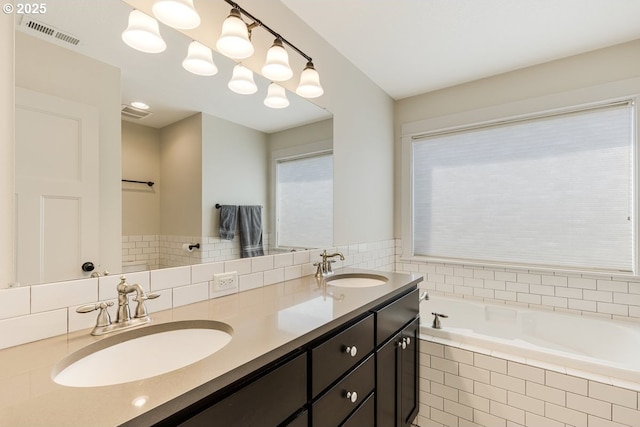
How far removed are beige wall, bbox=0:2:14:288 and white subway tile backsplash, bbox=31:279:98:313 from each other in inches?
3.1

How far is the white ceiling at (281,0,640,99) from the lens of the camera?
1.79 m

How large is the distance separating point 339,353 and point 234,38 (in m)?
1.38

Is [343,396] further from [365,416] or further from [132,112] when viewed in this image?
[132,112]

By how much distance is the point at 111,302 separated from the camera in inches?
39.1

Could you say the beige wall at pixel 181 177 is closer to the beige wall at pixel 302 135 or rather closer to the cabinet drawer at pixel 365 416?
the beige wall at pixel 302 135

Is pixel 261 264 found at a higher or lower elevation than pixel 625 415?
higher

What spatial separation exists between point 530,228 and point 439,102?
1.39 metres

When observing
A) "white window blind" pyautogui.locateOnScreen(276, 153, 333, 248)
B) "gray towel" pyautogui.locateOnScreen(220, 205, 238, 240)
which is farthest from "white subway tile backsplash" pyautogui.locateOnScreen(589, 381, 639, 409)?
"gray towel" pyautogui.locateOnScreen(220, 205, 238, 240)

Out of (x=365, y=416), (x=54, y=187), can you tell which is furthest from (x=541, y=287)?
(x=54, y=187)

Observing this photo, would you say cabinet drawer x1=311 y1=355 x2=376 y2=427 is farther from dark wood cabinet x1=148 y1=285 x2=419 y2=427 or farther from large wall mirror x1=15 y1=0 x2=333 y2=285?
large wall mirror x1=15 y1=0 x2=333 y2=285

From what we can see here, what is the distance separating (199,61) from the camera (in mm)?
1345

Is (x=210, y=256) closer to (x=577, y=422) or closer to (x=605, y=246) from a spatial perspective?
(x=577, y=422)

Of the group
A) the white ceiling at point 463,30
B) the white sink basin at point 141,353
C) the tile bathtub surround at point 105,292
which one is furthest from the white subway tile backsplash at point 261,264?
the white ceiling at point 463,30

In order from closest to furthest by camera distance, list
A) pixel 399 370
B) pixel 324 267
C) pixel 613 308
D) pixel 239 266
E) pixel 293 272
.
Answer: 1. pixel 239 266
2. pixel 399 370
3. pixel 293 272
4. pixel 324 267
5. pixel 613 308
